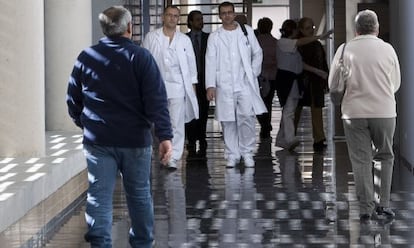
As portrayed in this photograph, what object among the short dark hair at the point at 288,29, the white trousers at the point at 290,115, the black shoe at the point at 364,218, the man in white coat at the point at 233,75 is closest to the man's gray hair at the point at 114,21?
the black shoe at the point at 364,218

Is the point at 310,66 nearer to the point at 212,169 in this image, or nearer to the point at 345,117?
the point at 212,169

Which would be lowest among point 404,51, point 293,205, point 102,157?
point 293,205

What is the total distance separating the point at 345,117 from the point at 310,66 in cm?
649

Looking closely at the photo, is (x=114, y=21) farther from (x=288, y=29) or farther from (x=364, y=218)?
(x=288, y=29)

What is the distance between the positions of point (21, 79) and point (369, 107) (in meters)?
2.98

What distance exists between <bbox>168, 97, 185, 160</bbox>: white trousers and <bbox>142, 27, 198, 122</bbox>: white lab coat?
12cm

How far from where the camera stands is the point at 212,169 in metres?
13.5

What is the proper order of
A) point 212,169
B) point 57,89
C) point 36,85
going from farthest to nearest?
point 212,169
point 57,89
point 36,85

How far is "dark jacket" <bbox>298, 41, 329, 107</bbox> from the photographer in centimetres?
1570

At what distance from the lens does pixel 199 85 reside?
52.6 feet

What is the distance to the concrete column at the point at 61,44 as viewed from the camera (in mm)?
12570

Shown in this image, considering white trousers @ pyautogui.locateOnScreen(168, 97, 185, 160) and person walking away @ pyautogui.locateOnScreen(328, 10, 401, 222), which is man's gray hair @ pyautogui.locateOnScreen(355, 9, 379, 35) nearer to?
person walking away @ pyautogui.locateOnScreen(328, 10, 401, 222)

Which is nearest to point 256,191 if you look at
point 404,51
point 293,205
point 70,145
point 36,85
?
point 293,205

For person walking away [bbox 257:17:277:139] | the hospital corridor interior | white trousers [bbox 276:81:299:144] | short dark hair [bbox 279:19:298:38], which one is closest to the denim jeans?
the hospital corridor interior
